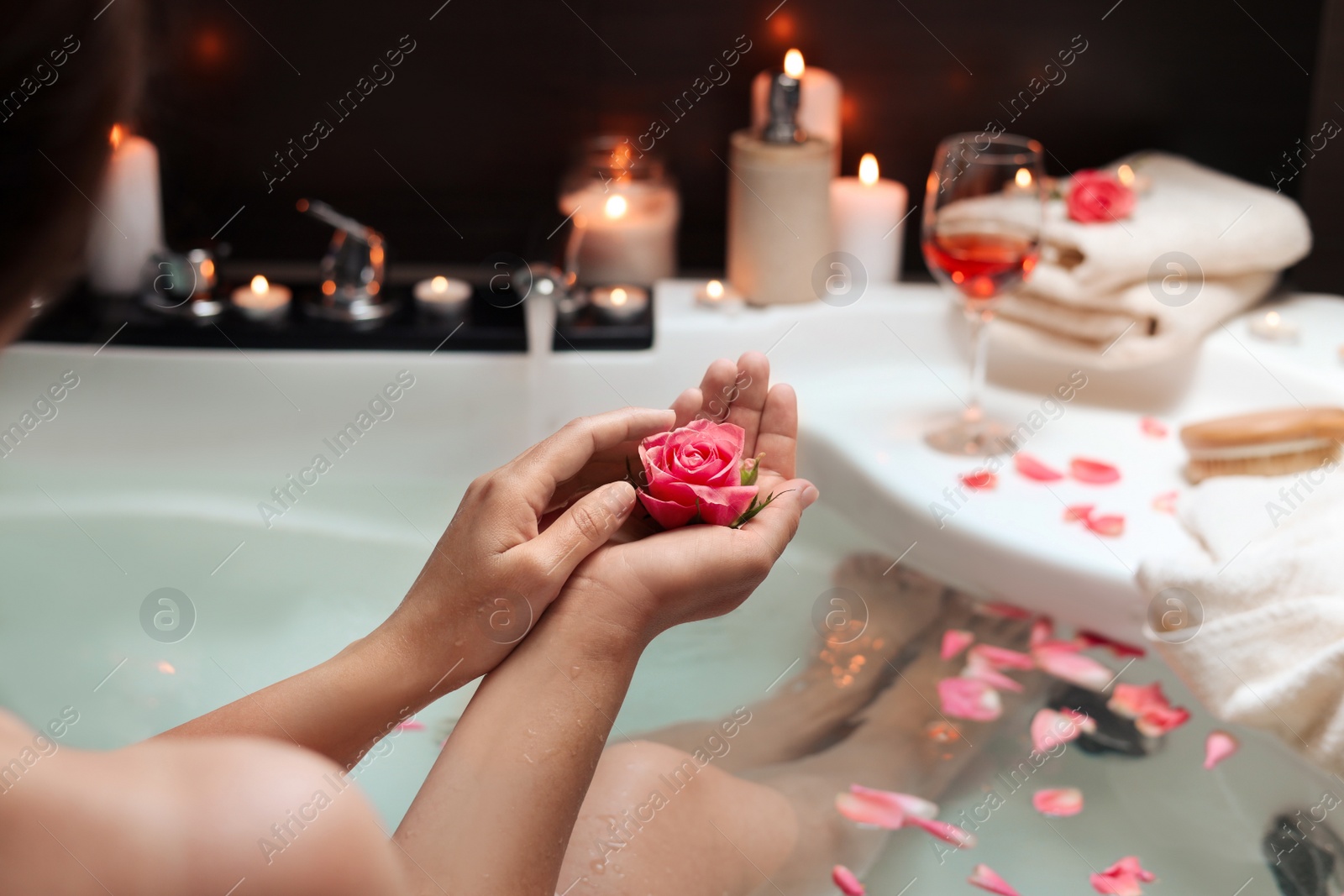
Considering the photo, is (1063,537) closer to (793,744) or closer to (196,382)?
(793,744)

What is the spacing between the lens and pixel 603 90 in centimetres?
158

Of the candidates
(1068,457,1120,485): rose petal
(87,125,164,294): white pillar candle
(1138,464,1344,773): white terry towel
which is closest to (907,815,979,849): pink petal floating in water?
(1138,464,1344,773): white terry towel

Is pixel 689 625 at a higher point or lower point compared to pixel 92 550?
lower

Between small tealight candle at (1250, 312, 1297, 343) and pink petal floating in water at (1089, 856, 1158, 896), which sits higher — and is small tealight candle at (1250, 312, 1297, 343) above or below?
above

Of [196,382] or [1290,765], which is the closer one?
[1290,765]

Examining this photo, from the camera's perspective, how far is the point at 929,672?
3.86 feet

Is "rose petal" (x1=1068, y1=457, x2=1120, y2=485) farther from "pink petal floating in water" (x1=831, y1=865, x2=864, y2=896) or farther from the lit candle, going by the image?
the lit candle

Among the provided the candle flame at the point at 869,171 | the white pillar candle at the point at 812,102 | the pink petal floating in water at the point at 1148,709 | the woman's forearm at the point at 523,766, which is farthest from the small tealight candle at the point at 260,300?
the pink petal floating in water at the point at 1148,709

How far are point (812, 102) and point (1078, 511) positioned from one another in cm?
65

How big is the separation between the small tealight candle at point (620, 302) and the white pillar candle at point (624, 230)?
0.14ft

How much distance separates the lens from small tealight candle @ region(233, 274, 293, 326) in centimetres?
149

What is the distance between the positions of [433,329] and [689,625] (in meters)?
0.52

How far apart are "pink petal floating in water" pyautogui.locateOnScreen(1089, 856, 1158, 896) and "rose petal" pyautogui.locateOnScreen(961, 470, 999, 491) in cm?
42

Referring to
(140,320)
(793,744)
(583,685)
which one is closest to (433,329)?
(140,320)
